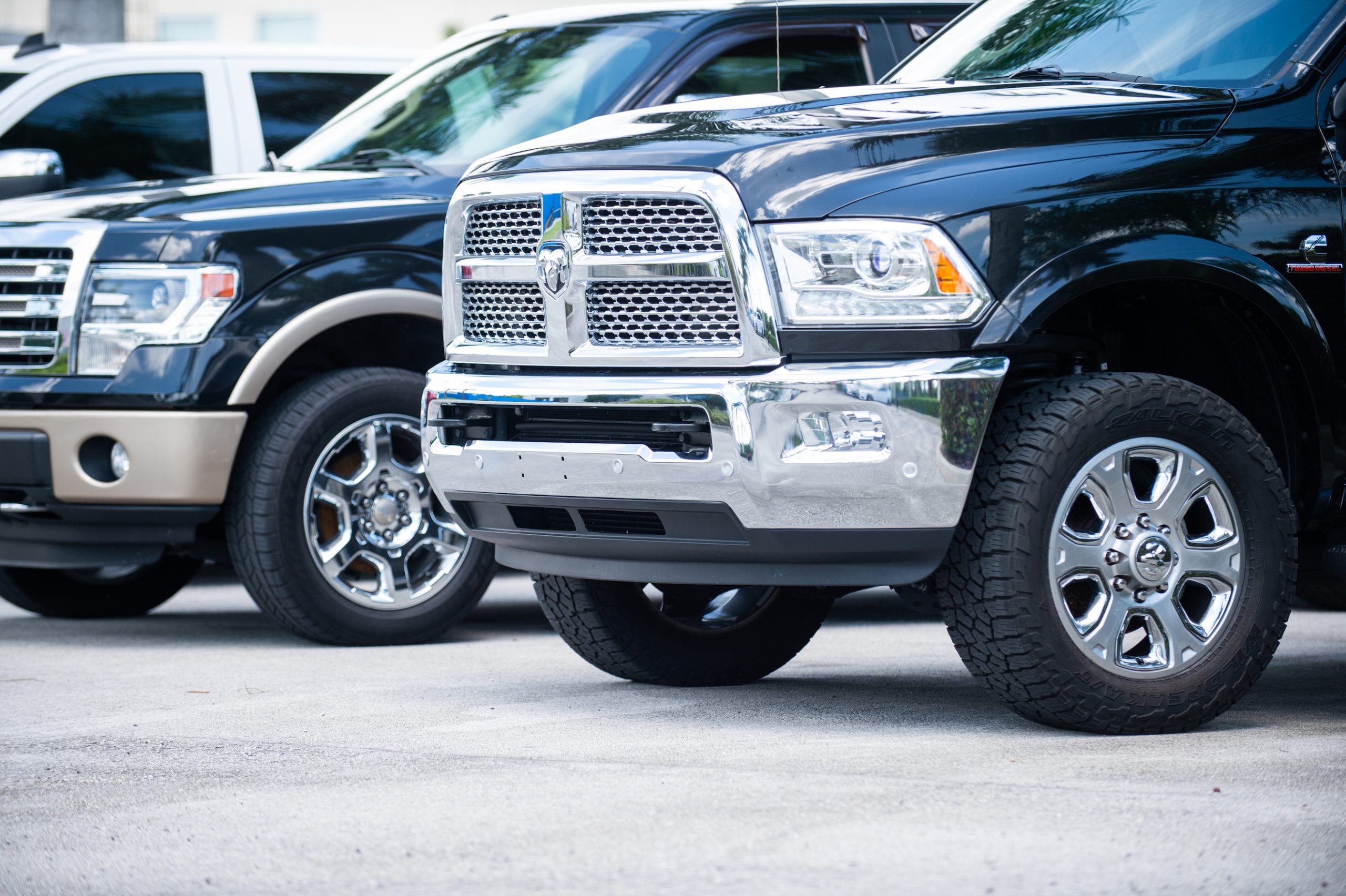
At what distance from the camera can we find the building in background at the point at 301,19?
3894cm

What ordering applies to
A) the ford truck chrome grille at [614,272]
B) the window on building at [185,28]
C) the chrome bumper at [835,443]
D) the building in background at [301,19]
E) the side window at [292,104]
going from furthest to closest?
the window on building at [185,28], the building in background at [301,19], the side window at [292,104], the ford truck chrome grille at [614,272], the chrome bumper at [835,443]

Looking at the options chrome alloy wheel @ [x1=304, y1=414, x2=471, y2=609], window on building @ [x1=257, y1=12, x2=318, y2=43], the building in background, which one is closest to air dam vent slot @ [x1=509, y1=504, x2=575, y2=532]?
chrome alloy wheel @ [x1=304, y1=414, x2=471, y2=609]

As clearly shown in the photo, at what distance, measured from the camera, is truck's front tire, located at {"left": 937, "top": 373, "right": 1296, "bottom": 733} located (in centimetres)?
447

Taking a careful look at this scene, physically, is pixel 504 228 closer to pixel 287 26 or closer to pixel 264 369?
pixel 264 369

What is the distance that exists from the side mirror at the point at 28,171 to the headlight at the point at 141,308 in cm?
111

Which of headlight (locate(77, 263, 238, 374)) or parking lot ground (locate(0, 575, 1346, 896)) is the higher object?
headlight (locate(77, 263, 238, 374))

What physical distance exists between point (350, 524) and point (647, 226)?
2.38m

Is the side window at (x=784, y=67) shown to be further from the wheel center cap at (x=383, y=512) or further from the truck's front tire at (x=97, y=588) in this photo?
the truck's front tire at (x=97, y=588)

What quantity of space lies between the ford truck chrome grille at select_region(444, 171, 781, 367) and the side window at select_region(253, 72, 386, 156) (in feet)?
13.4

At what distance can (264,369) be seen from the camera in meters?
6.49

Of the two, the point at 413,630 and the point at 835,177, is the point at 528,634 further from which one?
the point at 835,177

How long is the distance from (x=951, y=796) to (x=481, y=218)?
2.05 metres

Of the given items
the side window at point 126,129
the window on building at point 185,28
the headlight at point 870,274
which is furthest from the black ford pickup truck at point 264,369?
the window on building at point 185,28

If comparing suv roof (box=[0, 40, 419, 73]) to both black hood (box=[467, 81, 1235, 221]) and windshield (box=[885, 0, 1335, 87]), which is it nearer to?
windshield (box=[885, 0, 1335, 87])
